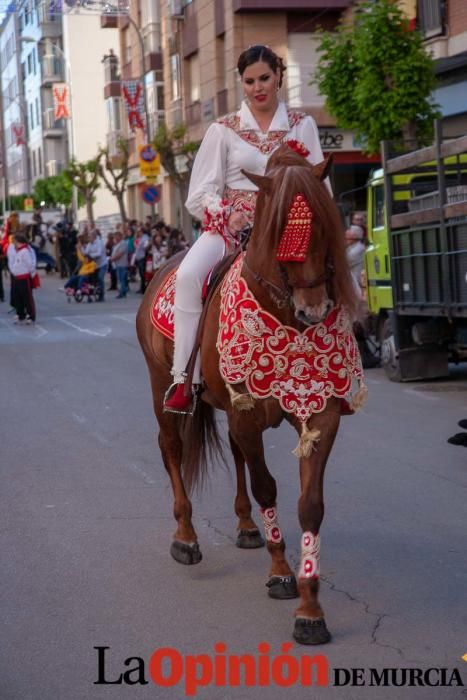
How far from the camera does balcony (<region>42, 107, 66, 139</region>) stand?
8306cm

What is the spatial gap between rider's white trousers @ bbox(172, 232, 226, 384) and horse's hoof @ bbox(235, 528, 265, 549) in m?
1.00

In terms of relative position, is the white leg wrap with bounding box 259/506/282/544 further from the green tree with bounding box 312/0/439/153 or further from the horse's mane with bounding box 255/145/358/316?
the green tree with bounding box 312/0/439/153

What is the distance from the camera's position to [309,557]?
212 inches

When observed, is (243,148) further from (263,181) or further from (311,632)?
(311,632)

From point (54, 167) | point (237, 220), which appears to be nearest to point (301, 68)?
point (237, 220)

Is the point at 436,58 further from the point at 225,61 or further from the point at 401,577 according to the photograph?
the point at 401,577

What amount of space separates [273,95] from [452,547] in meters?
2.62

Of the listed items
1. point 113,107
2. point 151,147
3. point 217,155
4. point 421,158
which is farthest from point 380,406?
point 113,107

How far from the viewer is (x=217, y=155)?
6191mm

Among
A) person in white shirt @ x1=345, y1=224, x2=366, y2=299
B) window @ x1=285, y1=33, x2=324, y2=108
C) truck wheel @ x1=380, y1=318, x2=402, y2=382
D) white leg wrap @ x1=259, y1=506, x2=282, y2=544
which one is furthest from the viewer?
window @ x1=285, y1=33, x2=324, y2=108

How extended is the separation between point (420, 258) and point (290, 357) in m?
8.96

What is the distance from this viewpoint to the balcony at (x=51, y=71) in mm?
81500

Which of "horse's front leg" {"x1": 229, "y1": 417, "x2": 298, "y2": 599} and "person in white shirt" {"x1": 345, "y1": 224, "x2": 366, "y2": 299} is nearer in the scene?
"horse's front leg" {"x1": 229, "y1": 417, "x2": 298, "y2": 599}

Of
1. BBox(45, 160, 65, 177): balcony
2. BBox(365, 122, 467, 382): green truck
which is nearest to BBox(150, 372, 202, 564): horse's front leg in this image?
BBox(365, 122, 467, 382): green truck
